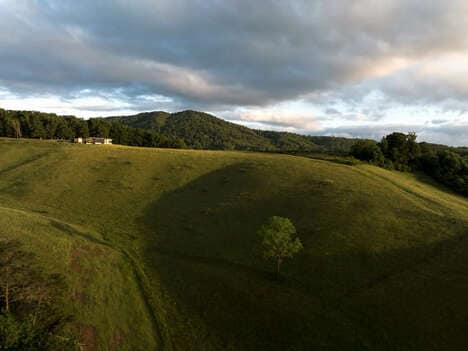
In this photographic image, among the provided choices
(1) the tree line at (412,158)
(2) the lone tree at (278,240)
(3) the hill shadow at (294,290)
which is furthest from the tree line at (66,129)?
(2) the lone tree at (278,240)

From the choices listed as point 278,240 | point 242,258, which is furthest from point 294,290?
point 242,258

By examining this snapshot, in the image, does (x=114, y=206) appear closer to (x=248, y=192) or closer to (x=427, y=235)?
(x=248, y=192)

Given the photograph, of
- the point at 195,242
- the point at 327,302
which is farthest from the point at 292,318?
the point at 195,242

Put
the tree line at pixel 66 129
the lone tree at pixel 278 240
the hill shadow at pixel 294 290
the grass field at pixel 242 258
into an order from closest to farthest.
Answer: the hill shadow at pixel 294 290, the grass field at pixel 242 258, the lone tree at pixel 278 240, the tree line at pixel 66 129

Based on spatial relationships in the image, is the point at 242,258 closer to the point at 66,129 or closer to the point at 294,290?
the point at 294,290

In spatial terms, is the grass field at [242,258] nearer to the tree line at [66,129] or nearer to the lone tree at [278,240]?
the lone tree at [278,240]

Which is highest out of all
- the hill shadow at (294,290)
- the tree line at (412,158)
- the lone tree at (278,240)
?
the tree line at (412,158)

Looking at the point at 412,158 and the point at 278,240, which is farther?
the point at 412,158
